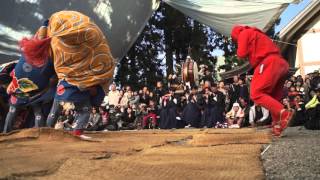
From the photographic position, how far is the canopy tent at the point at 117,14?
1238cm

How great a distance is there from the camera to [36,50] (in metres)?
6.20

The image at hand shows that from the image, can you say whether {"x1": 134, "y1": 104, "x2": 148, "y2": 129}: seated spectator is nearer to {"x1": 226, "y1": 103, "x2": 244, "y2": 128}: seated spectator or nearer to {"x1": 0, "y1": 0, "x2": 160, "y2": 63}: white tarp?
{"x1": 0, "y1": 0, "x2": 160, "y2": 63}: white tarp

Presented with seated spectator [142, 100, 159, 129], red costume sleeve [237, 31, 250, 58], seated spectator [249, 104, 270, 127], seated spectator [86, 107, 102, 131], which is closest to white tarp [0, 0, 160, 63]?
seated spectator [86, 107, 102, 131]

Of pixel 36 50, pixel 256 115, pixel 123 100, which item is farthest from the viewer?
pixel 123 100

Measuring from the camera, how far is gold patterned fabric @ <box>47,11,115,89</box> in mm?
5898

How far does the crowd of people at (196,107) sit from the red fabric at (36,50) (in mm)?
3763

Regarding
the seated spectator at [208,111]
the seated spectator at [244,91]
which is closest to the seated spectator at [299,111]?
the seated spectator at [244,91]

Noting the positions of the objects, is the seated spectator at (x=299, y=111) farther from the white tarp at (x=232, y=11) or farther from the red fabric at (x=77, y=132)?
the red fabric at (x=77, y=132)

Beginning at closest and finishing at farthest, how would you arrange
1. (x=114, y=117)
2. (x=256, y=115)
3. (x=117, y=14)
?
(x=256, y=115) < (x=114, y=117) < (x=117, y=14)

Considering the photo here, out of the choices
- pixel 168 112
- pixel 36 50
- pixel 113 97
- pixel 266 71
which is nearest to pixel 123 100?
pixel 113 97

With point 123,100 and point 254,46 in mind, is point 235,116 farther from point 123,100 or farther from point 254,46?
point 254,46

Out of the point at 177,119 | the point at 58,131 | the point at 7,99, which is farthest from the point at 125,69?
the point at 58,131

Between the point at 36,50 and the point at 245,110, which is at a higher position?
the point at 36,50

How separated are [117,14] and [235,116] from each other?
203 inches
